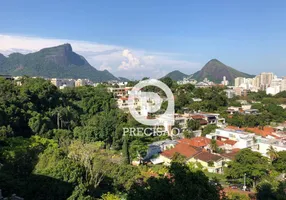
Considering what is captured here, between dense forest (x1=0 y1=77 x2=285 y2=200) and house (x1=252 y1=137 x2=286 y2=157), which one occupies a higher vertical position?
dense forest (x1=0 y1=77 x2=285 y2=200)

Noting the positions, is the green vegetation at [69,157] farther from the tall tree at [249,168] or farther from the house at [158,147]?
the tall tree at [249,168]

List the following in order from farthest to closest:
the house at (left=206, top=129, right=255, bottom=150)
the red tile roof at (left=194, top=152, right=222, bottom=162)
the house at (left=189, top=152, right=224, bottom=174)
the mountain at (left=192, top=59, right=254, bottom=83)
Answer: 1. the mountain at (left=192, top=59, right=254, bottom=83)
2. the house at (left=206, top=129, right=255, bottom=150)
3. the red tile roof at (left=194, top=152, right=222, bottom=162)
4. the house at (left=189, top=152, right=224, bottom=174)

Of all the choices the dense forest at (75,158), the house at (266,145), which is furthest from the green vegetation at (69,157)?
the house at (266,145)

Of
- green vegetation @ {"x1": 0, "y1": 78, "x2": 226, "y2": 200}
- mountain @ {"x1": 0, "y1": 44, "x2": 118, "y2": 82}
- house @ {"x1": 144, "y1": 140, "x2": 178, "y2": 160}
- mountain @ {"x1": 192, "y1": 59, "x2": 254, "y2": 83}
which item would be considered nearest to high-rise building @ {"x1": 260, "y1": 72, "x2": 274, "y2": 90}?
mountain @ {"x1": 192, "y1": 59, "x2": 254, "y2": 83}

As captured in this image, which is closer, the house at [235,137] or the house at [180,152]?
the house at [180,152]

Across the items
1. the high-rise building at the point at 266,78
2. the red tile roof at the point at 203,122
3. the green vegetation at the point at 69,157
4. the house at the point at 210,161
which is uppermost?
the high-rise building at the point at 266,78

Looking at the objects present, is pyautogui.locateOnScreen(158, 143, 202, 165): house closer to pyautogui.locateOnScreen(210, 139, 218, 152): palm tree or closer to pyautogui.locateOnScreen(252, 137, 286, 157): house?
pyautogui.locateOnScreen(210, 139, 218, 152): palm tree

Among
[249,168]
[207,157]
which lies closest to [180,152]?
[207,157]
